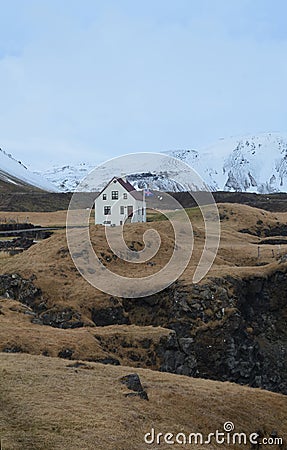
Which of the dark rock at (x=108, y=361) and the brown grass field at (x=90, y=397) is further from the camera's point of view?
the dark rock at (x=108, y=361)

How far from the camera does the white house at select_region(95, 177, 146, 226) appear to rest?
8131 cm

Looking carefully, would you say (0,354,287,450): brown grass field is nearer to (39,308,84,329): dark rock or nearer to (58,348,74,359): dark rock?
(58,348,74,359): dark rock

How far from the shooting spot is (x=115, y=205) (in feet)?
268

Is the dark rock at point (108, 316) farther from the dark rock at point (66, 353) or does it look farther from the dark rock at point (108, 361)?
the dark rock at point (66, 353)

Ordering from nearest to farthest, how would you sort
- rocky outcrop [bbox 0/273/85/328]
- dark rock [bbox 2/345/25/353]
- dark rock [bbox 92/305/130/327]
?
1. dark rock [bbox 2/345/25/353]
2. rocky outcrop [bbox 0/273/85/328]
3. dark rock [bbox 92/305/130/327]

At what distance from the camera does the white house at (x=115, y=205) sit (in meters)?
81.3

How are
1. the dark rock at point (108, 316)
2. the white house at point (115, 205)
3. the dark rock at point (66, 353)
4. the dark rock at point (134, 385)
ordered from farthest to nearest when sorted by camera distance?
the white house at point (115, 205)
the dark rock at point (108, 316)
the dark rock at point (66, 353)
the dark rock at point (134, 385)

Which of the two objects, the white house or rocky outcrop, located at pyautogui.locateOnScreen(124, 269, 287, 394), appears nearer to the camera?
rocky outcrop, located at pyautogui.locateOnScreen(124, 269, 287, 394)

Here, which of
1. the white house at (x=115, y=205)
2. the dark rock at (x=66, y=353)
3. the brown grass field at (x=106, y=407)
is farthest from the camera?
the white house at (x=115, y=205)

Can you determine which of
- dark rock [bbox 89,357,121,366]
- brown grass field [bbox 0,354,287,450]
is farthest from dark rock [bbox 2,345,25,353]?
dark rock [bbox 89,357,121,366]

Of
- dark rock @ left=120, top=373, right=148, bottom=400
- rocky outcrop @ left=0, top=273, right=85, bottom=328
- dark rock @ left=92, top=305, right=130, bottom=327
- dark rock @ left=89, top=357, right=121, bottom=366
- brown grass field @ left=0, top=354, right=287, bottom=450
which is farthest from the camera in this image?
dark rock @ left=92, top=305, right=130, bottom=327

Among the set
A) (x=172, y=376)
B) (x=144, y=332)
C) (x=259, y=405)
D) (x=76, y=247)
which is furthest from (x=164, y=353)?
(x=76, y=247)

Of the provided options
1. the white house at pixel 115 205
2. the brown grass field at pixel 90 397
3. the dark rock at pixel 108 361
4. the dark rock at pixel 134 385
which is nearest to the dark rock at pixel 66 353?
the brown grass field at pixel 90 397

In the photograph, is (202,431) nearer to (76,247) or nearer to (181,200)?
(76,247)
